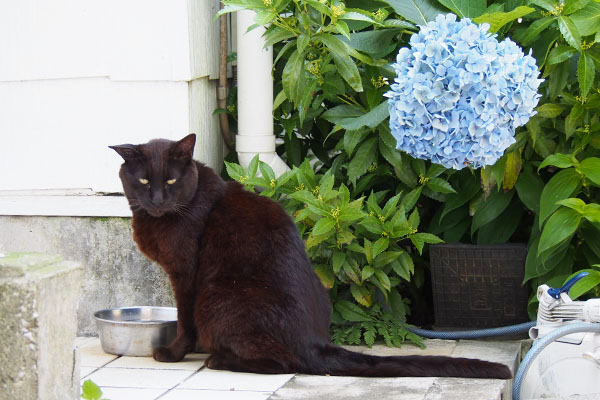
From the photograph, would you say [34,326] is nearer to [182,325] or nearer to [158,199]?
[158,199]

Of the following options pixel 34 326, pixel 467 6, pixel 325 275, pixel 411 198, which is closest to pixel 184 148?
pixel 325 275

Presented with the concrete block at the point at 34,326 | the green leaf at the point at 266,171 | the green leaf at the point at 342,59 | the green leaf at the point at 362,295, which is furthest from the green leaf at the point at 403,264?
Answer: the concrete block at the point at 34,326

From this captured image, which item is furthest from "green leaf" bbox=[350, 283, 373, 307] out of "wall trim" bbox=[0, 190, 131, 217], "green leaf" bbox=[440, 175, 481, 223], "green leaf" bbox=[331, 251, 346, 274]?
"wall trim" bbox=[0, 190, 131, 217]

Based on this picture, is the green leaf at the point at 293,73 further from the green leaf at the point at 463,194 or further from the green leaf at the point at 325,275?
the green leaf at the point at 463,194

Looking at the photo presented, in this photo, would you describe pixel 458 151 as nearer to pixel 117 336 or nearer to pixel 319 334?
pixel 319 334

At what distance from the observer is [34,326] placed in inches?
77.2

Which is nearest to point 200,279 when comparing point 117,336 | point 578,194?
point 117,336

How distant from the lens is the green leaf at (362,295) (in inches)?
145

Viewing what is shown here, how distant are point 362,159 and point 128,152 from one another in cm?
104

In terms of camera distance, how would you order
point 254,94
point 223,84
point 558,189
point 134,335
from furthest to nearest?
1. point 223,84
2. point 254,94
3. point 558,189
4. point 134,335

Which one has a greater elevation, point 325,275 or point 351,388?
point 325,275

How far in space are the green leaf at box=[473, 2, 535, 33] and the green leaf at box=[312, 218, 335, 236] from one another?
977mm

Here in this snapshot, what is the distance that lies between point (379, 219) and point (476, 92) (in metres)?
0.90

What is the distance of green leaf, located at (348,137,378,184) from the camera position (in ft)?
12.3
